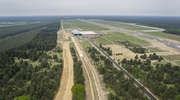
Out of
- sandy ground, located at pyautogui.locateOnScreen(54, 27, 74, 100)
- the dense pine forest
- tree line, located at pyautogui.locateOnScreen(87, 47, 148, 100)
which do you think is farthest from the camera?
sandy ground, located at pyautogui.locateOnScreen(54, 27, 74, 100)

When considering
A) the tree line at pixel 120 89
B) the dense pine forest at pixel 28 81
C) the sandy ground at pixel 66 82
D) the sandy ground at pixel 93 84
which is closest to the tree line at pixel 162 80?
the tree line at pixel 120 89

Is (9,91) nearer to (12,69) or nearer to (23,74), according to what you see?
(23,74)

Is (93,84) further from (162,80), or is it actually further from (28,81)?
(162,80)

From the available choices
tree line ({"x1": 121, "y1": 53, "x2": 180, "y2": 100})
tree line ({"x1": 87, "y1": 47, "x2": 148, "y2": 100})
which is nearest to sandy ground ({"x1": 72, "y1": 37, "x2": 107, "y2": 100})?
tree line ({"x1": 87, "y1": 47, "x2": 148, "y2": 100})

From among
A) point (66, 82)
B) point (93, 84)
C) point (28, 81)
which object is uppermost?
point (93, 84)

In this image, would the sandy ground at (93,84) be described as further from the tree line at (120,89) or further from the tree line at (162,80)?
the tree line at (162,80)

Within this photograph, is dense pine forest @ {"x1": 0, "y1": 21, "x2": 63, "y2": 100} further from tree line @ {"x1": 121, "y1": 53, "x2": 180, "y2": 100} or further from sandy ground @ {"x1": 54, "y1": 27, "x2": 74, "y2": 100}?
tree line @ {"x1": 121, "y1": 53, "x2": 180, "y2": 100}

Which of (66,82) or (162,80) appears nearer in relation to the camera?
(162,80)

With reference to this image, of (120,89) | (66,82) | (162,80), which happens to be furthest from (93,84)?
(162,80)

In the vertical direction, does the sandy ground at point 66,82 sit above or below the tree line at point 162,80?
below

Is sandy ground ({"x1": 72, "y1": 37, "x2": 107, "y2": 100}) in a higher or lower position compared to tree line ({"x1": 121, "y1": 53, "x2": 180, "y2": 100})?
lower

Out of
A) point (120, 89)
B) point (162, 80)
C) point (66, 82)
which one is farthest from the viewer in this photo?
point (66, 82)
